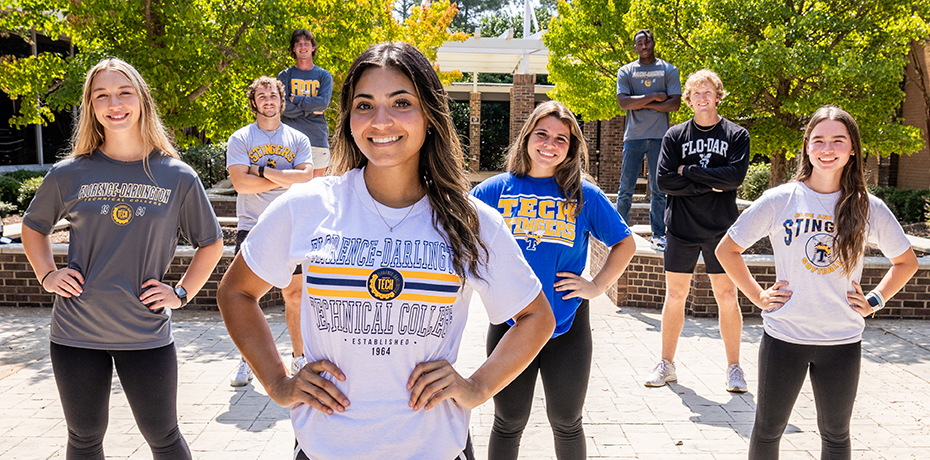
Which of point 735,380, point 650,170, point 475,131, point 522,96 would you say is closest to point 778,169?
point 650,170

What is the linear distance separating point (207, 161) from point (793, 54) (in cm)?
1338

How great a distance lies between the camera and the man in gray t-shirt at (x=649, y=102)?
752 centimetres

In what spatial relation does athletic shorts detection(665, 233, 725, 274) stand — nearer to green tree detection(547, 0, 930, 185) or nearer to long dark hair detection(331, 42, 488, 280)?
long dark hair detection(331, 42, 488, 280)

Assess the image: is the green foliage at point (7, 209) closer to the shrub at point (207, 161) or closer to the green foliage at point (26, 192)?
the green foliage at point (26, 192)

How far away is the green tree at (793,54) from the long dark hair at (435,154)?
768cm

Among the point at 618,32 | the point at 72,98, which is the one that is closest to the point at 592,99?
the point at 618,32

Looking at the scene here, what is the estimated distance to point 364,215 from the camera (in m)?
1.81

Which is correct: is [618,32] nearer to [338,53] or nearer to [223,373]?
[338,53]

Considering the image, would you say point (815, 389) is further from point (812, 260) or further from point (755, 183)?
point (755, 183)

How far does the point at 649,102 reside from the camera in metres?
7.48

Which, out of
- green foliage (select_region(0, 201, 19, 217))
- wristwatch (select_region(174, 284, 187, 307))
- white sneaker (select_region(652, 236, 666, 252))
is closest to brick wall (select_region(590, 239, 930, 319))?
white sneaker (select_region(652, 236, 666, 252))

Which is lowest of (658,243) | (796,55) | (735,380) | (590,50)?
(735,380)

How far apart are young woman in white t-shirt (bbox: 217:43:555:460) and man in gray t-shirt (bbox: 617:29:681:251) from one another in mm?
5932

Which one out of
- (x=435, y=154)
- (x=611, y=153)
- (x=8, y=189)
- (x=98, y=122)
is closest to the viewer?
(x=435, y=154)
